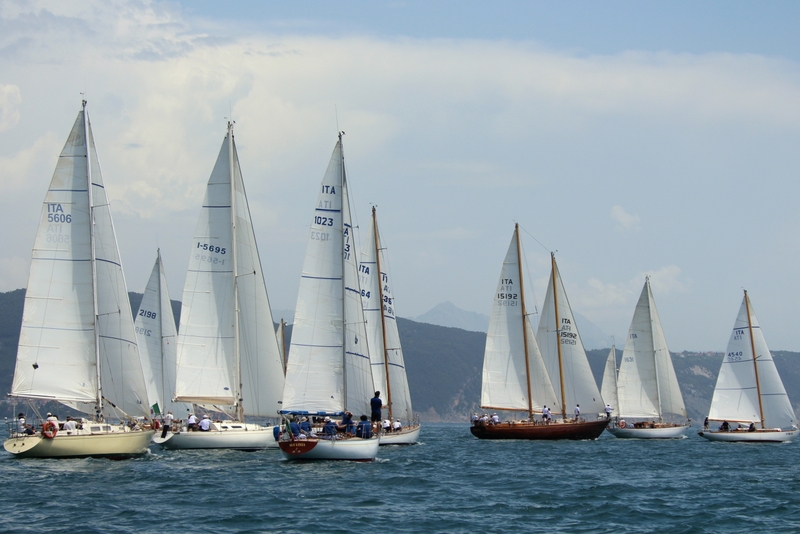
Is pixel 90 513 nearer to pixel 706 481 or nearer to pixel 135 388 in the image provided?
pixel 135 388

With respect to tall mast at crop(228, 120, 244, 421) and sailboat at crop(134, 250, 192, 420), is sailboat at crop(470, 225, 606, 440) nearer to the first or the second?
sailboat at crop(134, 250, 192, 420)

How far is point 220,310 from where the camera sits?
42375mm

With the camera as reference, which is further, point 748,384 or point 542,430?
point 748,384

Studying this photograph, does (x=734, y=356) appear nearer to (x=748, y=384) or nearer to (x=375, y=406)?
(x=748, y=384)

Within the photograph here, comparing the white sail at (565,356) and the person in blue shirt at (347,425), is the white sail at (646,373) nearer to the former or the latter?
the white sail at (565,356)

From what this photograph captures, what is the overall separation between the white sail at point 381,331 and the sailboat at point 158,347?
32.9 ft

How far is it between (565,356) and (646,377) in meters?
8.94

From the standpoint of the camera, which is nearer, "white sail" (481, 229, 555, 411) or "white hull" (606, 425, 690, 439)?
"white sail" (481, 229, 555, 411)

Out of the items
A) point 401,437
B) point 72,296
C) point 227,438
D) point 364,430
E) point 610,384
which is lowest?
point 401,437

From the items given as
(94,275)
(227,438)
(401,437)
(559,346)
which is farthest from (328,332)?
(559,346)

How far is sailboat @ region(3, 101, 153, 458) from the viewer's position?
35250mm

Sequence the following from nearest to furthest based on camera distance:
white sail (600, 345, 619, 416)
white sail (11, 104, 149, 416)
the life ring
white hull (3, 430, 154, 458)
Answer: the life ring < white hull (3, 430, 154, 458) < white sail (11, 104, 149, 416) < white sail (600, 345, 619, 416)

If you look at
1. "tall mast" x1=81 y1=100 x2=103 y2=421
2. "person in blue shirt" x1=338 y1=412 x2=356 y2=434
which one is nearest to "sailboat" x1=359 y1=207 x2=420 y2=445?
"person in blue shirt" x1=338 y1=412 x2=356 y2=434

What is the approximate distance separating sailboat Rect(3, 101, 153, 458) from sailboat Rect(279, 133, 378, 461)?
20.4ft
